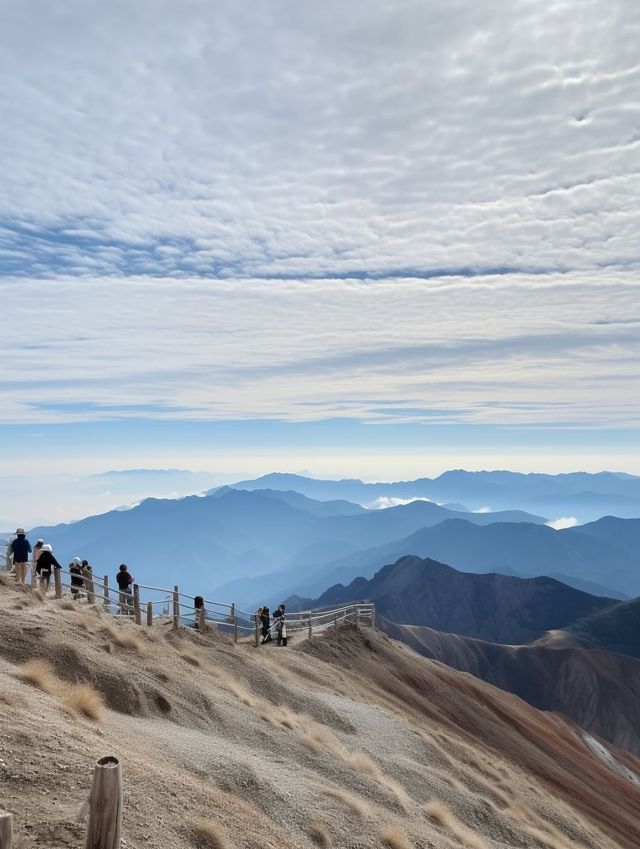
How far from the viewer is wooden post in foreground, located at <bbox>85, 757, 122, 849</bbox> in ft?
18.1

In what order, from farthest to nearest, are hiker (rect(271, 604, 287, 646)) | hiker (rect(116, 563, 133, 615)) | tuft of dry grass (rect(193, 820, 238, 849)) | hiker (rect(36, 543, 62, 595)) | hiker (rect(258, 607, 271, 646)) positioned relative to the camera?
hiker (rect(271, 604, 287, 646)) → hiker (rect(258, 607, 271, 646)) → hiker (rect(116, 563, 133, 615)) → hiker (rect(36, 543, 62, 595)) → tuft of dry grass (rect(193, 820, 238, 849))

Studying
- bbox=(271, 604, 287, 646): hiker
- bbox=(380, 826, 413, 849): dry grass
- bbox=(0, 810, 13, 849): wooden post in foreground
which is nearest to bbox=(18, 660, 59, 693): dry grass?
bbox=(380, 826, 413, 849): dry grass

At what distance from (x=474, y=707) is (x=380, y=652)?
5684 millimetres

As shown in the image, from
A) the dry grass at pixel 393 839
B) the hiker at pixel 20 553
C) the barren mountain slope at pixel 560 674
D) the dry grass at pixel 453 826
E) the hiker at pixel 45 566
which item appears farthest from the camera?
the barren mountain slope at pixel 560 674

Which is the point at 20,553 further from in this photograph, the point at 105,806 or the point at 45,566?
the point at 105,806

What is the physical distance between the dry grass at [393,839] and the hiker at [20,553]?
46.3 feet

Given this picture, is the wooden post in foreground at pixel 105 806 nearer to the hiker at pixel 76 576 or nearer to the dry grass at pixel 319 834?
the dry grass at pixel 319 834

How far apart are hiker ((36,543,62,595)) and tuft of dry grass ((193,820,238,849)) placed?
1390 cm

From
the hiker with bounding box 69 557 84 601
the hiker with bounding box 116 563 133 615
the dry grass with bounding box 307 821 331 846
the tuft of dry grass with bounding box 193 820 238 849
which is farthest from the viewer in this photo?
the hiker with bounding box 69 557 84 601

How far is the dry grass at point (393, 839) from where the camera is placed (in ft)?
37.9

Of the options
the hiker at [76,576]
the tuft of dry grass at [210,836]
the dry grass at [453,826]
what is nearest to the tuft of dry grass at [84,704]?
the tuft of dry grass at [210,836]

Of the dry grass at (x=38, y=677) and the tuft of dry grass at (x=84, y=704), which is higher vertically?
the dry grass at (x=38, y=677)

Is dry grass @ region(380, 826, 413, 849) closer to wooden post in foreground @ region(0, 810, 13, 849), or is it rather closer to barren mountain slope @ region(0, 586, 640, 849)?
barren mountain slope @ region(0, 586, 640, 849)

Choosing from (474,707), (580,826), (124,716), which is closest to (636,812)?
(474,707)
